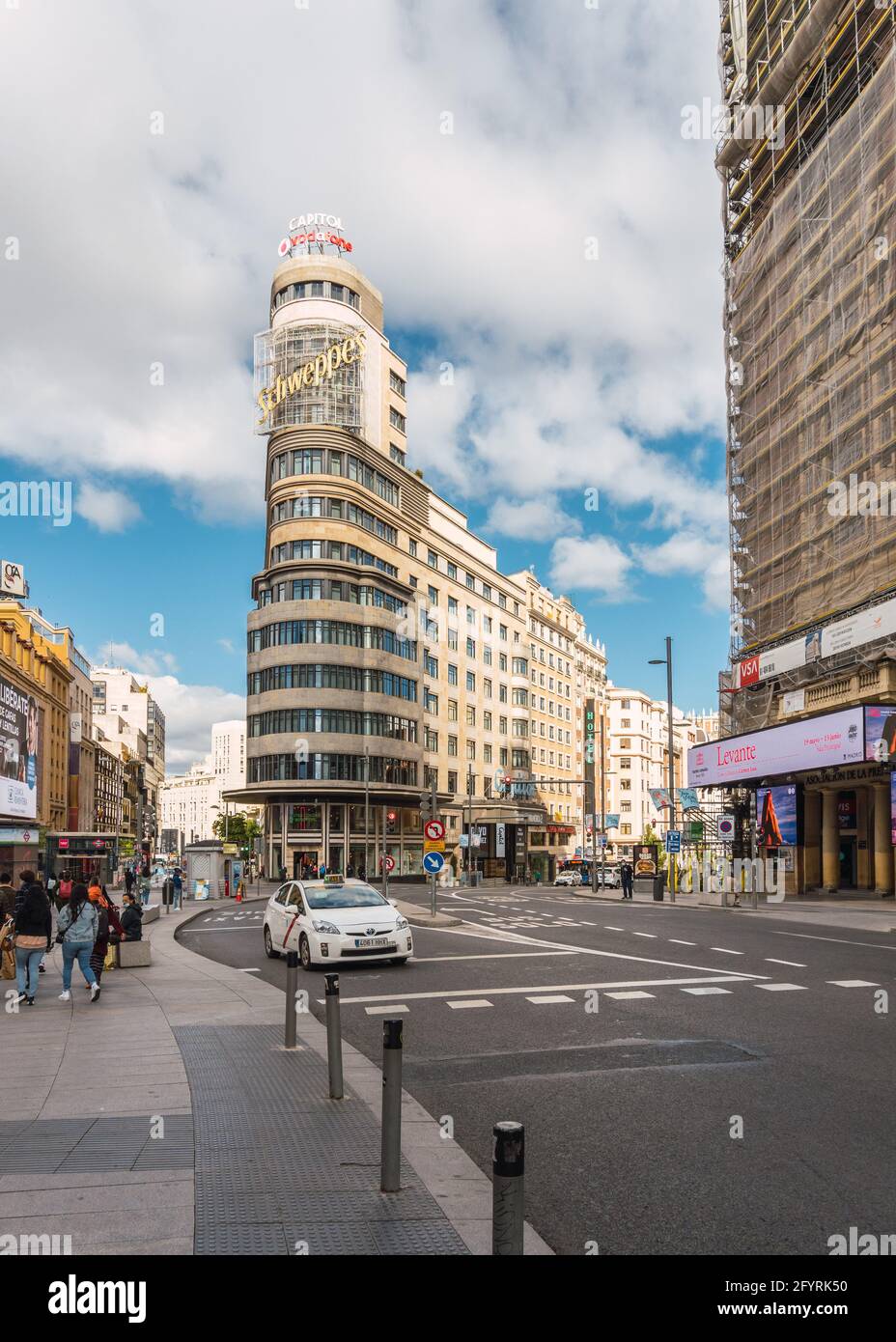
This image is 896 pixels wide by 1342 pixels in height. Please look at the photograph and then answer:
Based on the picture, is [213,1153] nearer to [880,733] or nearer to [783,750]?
[880,733]

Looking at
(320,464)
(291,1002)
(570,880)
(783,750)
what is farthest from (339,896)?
(570,880)

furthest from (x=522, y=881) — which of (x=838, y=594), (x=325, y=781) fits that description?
(x=838, y=594)

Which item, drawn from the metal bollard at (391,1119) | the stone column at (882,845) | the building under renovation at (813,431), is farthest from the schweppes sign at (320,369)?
the metal bollard at (391,1119)

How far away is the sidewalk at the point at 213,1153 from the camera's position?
484 cm

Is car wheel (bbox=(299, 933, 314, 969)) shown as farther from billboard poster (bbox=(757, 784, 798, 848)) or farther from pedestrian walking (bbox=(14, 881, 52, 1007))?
billboard poster (bbox=(757, 784, 798, 848))

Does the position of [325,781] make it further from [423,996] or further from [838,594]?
[423,996]

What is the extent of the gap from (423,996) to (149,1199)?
8.13 m

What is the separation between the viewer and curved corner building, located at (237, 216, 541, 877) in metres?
64.6

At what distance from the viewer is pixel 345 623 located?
2586 inches

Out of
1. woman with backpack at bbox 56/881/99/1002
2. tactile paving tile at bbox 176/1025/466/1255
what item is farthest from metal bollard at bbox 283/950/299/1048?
woman with backpack at bbox 56/881/99/1002

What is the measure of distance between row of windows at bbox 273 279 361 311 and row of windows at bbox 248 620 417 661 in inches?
933

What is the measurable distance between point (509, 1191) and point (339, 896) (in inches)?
549

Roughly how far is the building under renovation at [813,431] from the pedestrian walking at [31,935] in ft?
94.6
